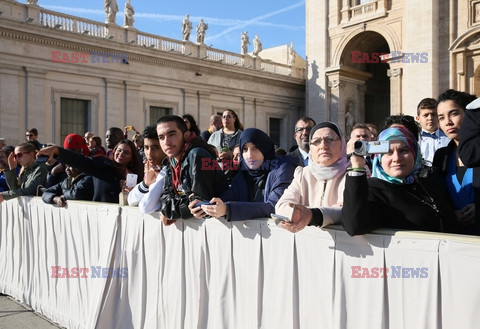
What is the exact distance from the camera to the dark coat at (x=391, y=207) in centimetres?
230

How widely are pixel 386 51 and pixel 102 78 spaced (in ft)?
56.3

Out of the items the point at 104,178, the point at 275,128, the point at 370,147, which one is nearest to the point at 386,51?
the point at 275,128

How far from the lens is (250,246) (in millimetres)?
2992

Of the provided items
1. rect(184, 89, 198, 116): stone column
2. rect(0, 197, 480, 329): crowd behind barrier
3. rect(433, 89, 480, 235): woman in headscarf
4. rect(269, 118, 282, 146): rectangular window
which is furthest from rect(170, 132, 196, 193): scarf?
rect(269, 118, 282, 146): rectangular window

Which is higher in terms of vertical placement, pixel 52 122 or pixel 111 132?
pixel 52 122

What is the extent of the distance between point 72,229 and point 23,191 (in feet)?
5.25

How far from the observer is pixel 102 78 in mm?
20125

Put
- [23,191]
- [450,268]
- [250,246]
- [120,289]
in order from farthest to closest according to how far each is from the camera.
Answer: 1. [23,191]
2. [120,289]
3. [250,246]
4. [450,268]

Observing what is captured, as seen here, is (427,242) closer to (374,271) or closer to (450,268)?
(450,268)

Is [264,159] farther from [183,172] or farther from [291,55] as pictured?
[291,55]

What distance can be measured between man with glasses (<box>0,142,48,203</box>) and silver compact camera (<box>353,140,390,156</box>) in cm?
496

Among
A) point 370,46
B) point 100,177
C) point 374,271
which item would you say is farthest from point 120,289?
point 370,46

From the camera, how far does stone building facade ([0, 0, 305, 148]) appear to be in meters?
17.4

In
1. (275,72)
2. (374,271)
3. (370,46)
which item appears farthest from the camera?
(275,72)
